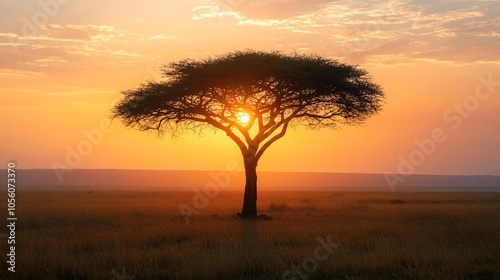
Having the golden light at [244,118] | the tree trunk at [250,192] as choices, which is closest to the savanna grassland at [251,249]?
the tree trunk at [250,192]

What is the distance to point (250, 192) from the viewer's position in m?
29.5

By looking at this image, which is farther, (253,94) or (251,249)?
(253,94)

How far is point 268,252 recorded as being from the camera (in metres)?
15.0

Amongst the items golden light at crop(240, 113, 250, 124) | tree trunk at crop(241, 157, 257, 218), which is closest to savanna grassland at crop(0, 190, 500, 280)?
tree trunk at crop(241, 157, 257, 218)

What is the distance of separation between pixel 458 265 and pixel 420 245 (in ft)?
11.8

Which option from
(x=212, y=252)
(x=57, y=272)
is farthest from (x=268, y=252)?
(x=57, y=272)

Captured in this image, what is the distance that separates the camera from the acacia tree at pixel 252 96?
93.8ft

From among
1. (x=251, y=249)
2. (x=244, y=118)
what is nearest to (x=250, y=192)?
(x=244, y=118)

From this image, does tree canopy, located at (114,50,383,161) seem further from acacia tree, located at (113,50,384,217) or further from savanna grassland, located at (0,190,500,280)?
savanna grassland, located at (0,190,500,280)

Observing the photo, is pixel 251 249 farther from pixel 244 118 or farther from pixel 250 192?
pixel 244 118

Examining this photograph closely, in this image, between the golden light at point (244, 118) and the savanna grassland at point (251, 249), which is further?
the golden light at point (244, 118)

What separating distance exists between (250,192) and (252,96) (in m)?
4.67

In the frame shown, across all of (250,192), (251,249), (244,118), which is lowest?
(251,249)

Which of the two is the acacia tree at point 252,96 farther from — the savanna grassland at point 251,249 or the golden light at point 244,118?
the savanna grassland at point 251,249
